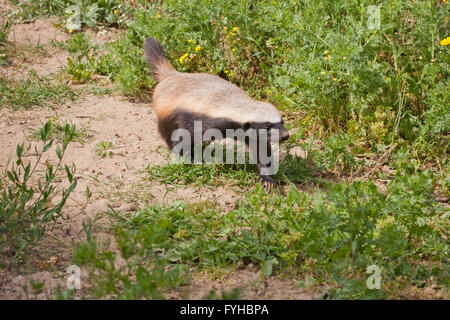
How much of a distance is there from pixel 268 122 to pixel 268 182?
0.51 meters

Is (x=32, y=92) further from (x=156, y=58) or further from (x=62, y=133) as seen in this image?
(x=156, y=58)

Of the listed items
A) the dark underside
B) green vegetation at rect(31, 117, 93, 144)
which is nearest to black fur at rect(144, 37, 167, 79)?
the dark underside

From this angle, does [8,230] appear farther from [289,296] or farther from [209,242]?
[289,296]

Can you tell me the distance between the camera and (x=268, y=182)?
4.15 m

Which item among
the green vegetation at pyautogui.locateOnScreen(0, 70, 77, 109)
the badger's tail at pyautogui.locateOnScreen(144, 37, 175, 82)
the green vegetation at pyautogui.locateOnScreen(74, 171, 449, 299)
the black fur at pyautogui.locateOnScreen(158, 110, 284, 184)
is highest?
the badger's tail at pyautogui.locateOnScreen(144, 37, 175, 82)

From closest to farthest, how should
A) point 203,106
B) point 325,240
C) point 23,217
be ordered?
point 325,240, point 23,217, point 203,106

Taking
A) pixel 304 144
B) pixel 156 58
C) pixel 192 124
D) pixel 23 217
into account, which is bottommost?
pixel 23 217

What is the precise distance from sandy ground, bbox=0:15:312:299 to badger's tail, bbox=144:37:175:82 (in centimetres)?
50

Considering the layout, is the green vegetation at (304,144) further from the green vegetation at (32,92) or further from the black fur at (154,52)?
the black fur at (154,52)

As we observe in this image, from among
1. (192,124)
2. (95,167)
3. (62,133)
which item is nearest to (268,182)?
(192,124)

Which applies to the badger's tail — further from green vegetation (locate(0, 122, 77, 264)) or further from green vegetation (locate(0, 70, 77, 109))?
green vegetation (locate(0, 122, 77, 264))

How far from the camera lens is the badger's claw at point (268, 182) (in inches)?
162

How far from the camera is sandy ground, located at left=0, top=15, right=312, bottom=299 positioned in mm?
2887
